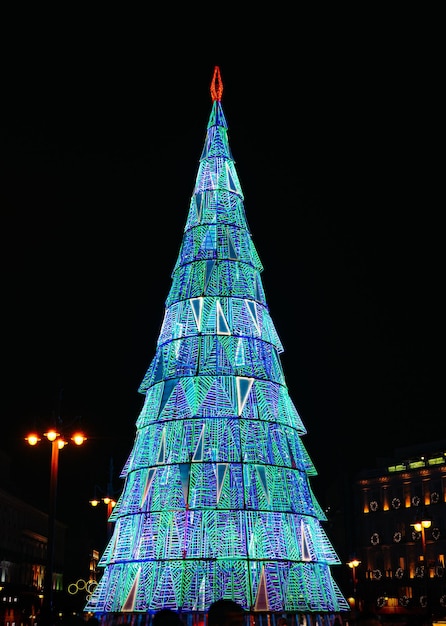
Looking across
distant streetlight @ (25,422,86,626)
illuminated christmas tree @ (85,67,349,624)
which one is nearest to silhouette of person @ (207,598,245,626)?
distant streetlight @ (25,422,86,626)

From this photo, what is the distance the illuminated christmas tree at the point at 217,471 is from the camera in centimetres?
2331

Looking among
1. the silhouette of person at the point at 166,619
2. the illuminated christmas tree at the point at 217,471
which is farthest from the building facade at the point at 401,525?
the silhouette of person at the point at 166,619

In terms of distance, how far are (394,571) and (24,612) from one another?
180 feet

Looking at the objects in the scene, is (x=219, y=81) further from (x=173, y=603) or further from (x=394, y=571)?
(x=394, y=571)

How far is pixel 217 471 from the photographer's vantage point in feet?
80.7

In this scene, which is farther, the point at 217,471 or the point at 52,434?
the point at 217,471

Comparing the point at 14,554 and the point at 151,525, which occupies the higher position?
the point at 14,554

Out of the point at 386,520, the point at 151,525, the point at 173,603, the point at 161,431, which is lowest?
the point at 173,603

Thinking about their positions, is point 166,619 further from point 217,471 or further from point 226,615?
point 217,471

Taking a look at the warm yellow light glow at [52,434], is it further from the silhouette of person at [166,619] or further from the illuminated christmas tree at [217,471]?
the silhouette of person at [166,619]

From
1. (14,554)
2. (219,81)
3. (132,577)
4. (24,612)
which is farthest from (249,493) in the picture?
(14,554)

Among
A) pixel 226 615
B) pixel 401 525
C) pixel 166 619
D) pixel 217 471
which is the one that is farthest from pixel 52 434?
pixel 401 525

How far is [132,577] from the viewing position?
2397 cm

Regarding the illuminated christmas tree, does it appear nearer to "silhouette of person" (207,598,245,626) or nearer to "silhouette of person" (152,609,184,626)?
"silhouette of person" (152,609,184,626)
